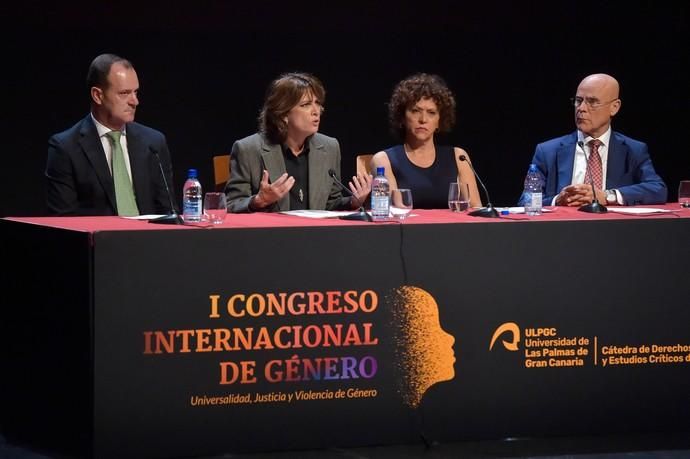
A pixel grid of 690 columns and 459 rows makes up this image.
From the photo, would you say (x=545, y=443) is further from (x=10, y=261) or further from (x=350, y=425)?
(x=10, y=261)

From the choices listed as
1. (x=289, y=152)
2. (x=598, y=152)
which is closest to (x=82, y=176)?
(x=289, y=152)

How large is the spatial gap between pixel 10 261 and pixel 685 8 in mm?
4288

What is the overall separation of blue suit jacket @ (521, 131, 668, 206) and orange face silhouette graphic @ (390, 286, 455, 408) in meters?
1.61

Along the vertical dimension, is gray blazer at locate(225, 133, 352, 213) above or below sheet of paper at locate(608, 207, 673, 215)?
above

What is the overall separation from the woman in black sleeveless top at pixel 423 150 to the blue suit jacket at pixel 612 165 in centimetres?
36

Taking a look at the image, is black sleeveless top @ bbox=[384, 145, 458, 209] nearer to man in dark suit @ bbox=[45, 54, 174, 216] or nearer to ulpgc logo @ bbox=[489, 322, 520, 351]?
man in dark suit @ bbox=[45, 54, 174, 216]

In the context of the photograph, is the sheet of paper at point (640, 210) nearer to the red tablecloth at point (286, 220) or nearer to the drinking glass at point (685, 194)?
the red tablecloth at point (286, 220)

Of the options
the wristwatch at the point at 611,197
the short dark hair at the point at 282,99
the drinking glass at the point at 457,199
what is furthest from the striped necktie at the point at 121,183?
the wristwatch at the point at 611,197

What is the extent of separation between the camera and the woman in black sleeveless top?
4.76 m

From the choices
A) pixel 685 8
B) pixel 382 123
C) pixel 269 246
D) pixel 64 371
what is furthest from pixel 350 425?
pixel 685 8

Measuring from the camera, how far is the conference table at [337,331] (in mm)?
3188

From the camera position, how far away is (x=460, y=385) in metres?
3.44

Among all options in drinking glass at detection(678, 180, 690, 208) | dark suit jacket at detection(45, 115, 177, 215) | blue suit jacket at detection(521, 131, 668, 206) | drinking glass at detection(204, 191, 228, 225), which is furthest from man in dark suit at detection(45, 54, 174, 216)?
drinking glass at detection(678, 180, 690, 208)

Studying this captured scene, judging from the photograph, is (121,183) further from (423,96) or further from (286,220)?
(423,96)
